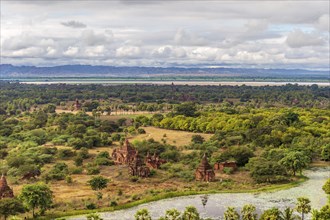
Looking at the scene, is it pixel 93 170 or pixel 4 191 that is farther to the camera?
pixel 93 170

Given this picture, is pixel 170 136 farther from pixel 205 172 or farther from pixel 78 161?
pixel 205 172

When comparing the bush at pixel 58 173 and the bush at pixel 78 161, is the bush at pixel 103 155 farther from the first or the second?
the bush at pixel 58 173

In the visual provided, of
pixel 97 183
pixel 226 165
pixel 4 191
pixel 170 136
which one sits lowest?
pixel 226 165

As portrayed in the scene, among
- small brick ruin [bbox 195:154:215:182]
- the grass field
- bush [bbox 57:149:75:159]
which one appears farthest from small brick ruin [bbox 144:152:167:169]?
the grass field

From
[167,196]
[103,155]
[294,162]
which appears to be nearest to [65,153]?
[103,155]

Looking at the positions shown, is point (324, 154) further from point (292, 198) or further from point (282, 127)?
point (292, 198)

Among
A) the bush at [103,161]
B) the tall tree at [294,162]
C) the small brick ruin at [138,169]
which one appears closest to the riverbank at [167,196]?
the tall tree at [294,162]

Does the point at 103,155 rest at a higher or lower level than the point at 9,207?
lower

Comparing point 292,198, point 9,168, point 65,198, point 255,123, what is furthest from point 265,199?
point 255,123
